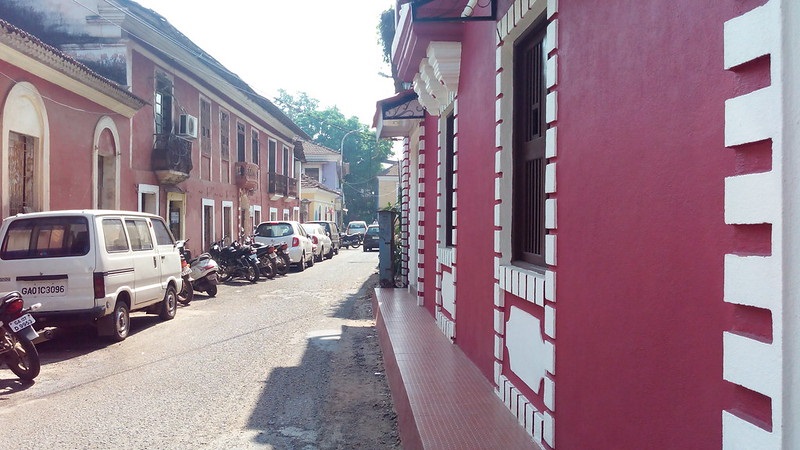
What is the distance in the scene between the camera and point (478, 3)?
536cm

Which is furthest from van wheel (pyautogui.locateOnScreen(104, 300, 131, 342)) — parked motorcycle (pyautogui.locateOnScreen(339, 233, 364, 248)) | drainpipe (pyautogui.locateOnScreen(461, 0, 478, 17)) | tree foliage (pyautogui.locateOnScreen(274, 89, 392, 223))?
tree foliage (pyautogui.locateOnScreen(274, 89, 392, 223))

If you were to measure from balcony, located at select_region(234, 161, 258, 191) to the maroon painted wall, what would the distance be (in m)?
22.6

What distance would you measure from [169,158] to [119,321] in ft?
29.1

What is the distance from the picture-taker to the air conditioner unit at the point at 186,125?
1847 centimetres

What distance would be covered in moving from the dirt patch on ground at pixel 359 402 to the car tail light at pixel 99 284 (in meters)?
3.13

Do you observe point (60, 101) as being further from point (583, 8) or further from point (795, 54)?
point (795, 54)

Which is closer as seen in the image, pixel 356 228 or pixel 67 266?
pixel 67 266

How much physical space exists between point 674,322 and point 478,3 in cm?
379

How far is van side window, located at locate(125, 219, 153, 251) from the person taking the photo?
9807 mm

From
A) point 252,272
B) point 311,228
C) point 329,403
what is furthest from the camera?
point 311,228

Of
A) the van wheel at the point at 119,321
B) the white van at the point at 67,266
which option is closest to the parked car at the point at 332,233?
the van wheel at the point at 119,321

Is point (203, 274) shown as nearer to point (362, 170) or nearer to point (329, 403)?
point (329, 403)

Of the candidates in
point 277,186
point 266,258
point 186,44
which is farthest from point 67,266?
point 277,186

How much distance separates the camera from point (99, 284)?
8.56m
